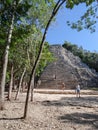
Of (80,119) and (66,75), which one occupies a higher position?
(66,75)

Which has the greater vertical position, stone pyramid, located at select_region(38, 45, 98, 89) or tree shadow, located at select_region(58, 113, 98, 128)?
stone pyramid, located at select_region(38, 45, 98, 89)

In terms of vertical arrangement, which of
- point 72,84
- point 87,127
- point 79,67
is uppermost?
point 79,67

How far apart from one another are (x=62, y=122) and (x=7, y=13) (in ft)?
27.5

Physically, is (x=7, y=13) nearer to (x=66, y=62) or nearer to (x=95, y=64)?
(x=66, y=62)

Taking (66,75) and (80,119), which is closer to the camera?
(80,119)

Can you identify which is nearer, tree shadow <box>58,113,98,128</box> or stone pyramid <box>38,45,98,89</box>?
tree shadow <box>58,113,98,128</box>

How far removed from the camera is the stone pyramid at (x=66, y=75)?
53.9 meters

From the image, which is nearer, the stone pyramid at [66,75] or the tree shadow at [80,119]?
the tree shadow at [80,119]

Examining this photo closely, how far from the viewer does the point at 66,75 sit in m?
56.0

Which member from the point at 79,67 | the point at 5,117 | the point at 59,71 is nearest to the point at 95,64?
the point at 79,67

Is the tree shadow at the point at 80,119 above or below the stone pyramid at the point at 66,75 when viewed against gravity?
below

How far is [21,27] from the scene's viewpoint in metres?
19.1

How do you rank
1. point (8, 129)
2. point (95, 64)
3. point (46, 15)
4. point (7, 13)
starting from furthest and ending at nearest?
point (95, 64) < point (46, 15) < point (7, 13) < point (8, 129)

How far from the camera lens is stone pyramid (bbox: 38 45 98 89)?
177 feet
